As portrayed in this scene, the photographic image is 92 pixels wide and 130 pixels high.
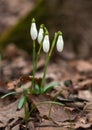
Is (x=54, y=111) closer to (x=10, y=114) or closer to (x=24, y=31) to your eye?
(x=10, y=114)

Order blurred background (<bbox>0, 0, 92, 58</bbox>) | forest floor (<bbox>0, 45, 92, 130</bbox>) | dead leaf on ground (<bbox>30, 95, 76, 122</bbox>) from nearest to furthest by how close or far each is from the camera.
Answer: forest floor (<bbox>0, 45, 92, 130</bbox>) → dead leaf on ground (<bbox>30, 95, 76, 122</bbox>) → blurred background (<bbox>0, 0, 92, 58</bbox>)

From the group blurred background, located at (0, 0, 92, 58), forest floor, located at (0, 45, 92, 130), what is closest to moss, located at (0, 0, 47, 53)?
blurred background, located at (0, 0, 92, 58)

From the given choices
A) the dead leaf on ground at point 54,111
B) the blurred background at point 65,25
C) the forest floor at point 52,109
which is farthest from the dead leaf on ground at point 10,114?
the blurred background at point 65,25

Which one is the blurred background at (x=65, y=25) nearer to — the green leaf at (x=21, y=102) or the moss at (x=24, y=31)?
the moss at (x=24, y=31)

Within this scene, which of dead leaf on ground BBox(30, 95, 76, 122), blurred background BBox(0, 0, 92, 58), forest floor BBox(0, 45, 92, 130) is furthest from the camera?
blurred background BBox(0, 0, 92, 58)

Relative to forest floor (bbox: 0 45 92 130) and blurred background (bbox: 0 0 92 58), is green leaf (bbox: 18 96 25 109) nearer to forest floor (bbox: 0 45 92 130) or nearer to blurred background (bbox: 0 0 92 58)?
forest floor (bbox: 0 45 92 130)

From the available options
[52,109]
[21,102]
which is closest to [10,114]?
[21,102]

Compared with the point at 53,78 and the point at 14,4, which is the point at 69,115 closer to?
the point at 53,78

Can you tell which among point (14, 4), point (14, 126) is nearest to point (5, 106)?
point (14, 126)
